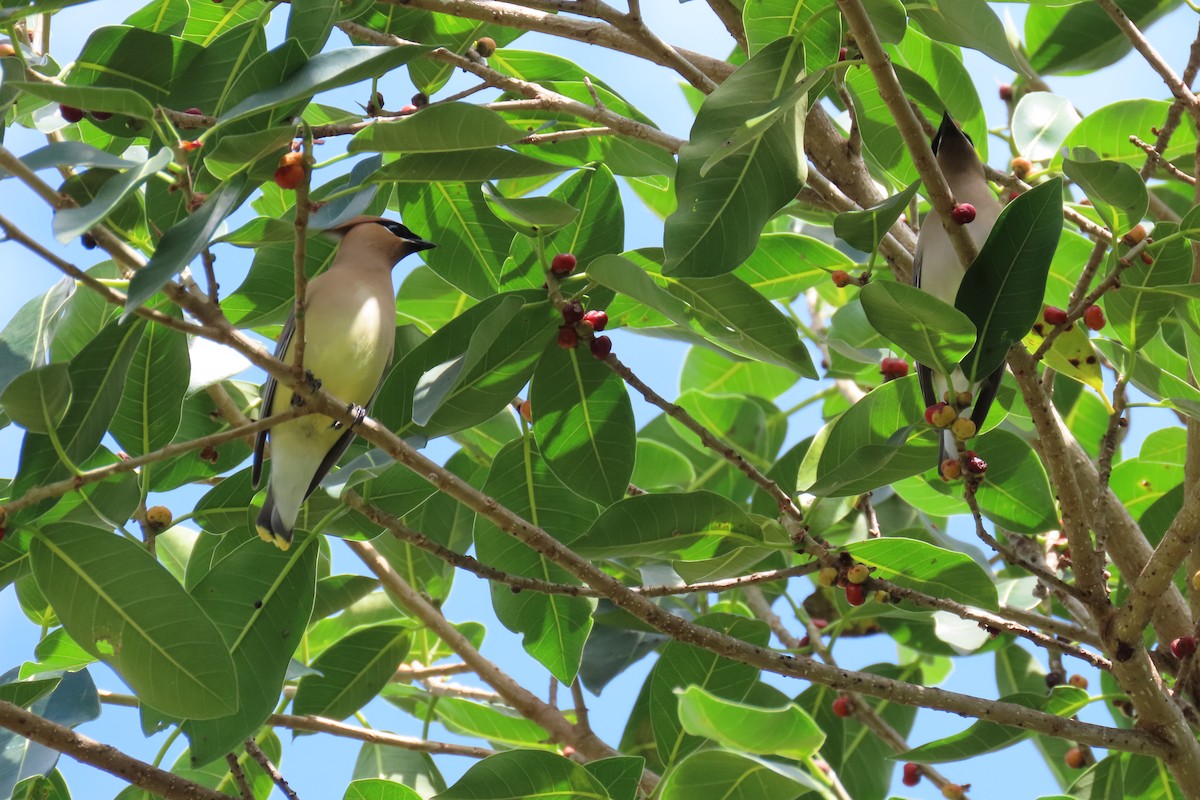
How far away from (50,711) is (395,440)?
3.38 feet

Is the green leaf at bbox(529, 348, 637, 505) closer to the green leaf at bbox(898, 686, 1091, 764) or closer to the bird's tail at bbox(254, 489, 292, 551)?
the bird's tail at bbox(254, 489, 292, 551)

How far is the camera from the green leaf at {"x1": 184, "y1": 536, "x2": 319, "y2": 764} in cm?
292

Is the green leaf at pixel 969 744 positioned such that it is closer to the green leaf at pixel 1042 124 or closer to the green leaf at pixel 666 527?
the green leaf at pixel 666 527

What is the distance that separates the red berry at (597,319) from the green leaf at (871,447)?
60 cm

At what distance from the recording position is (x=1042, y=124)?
13.2 feet

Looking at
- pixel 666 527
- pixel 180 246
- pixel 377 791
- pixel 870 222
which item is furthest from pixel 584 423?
pixel 180 246

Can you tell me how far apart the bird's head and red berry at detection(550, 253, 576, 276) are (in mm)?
1269

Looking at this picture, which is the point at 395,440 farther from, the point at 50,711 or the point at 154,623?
the point at 50,711

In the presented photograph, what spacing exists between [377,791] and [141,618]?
28.0 inches

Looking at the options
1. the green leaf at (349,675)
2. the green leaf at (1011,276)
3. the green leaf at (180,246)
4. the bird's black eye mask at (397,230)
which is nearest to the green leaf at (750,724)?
the green leaf at (1011,276)

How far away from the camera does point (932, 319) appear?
2.51 meters

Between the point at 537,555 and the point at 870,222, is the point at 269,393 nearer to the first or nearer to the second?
the point at 537,555

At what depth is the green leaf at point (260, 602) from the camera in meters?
2.92

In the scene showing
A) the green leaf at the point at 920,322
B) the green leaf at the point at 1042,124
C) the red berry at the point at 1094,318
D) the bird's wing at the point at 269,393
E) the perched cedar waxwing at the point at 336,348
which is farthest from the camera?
the green leaf at the point at 1042,124
